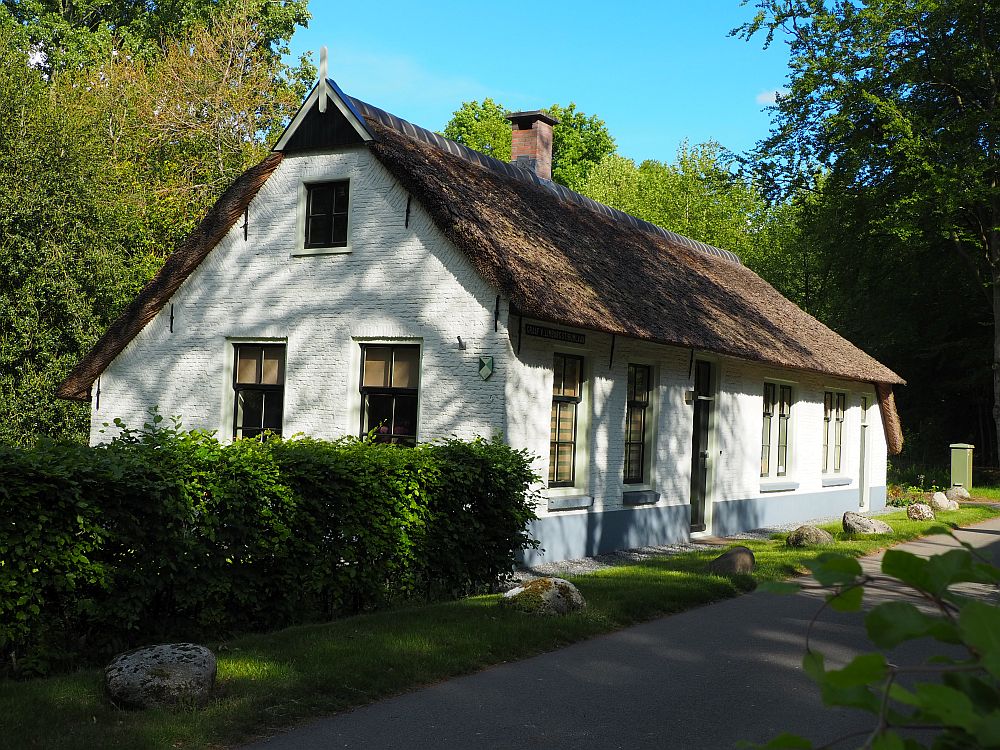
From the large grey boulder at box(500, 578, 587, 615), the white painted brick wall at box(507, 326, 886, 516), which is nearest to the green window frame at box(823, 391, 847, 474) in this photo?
the white painted brick wall at box(507, 326, 886, 516)

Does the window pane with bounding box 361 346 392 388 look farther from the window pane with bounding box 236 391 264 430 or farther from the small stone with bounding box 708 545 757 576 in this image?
the small stone with bounding box 708 545 757 576

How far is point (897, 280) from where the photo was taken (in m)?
32.4

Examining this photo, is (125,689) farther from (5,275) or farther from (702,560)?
(5,275)

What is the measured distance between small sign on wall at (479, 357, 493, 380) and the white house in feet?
0.06

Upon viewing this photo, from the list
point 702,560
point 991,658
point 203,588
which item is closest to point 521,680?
point 203,588

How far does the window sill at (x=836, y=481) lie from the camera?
22.0 meters

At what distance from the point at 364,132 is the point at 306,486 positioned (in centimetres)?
650

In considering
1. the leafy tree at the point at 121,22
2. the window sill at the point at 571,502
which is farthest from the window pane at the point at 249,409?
the leafy tree at the point at 121,22

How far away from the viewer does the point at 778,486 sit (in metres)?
19.8

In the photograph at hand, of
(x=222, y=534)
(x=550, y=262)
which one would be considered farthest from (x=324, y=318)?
(x=222, y=534)

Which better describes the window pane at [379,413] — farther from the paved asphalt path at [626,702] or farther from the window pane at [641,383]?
the paved asphalt path at [626,702]

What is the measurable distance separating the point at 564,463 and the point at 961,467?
17.1m

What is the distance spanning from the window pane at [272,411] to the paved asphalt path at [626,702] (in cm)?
715

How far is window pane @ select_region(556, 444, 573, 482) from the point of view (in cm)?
1370
